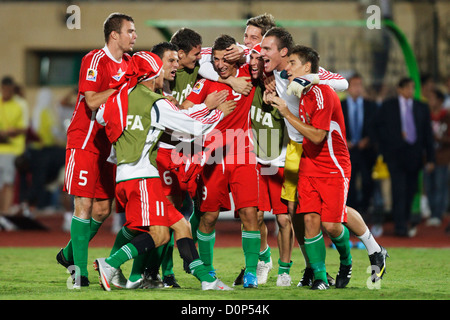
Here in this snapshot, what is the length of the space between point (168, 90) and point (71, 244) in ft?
5.29

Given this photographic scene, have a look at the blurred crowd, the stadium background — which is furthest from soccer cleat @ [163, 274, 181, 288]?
the stadium background

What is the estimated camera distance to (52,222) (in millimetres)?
14992

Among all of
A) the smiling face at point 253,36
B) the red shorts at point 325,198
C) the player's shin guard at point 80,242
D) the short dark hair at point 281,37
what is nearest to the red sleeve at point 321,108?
the red shorts at point 325,198

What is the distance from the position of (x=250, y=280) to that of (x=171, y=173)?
1.14 meters

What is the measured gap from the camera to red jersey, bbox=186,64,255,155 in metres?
7.00

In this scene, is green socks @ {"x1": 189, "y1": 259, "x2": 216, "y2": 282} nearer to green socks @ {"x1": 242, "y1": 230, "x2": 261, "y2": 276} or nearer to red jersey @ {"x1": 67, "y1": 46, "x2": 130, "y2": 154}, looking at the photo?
green socks @ {"x1": 242, "y1": 230, "x2": 261, "y2": 276}

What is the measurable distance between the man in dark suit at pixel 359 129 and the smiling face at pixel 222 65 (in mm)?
4956

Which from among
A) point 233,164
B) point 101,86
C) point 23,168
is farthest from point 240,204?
point 23,168

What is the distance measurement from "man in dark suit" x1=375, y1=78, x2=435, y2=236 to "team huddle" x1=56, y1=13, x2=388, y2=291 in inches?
190

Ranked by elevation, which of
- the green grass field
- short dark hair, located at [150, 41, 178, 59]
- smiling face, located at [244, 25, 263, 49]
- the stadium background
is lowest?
the green grass field

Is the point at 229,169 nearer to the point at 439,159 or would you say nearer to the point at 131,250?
the point at 131,250

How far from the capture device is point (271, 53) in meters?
6.91
